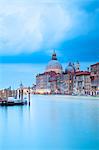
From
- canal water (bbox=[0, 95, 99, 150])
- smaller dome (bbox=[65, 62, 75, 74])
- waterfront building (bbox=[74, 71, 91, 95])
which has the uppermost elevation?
smaller dome (bbox=[65, 62, 75, 74])

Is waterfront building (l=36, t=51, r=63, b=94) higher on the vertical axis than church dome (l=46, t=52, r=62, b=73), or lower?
lower

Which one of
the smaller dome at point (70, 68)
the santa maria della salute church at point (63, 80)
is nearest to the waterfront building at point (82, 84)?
the santa maria della salute church at point (63, 80)

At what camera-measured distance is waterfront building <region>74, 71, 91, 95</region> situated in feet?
Result: 13.7

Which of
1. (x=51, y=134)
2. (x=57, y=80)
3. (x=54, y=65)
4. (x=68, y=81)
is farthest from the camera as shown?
(x=68, y=81)

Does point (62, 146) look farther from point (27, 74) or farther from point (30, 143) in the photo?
point (27, 74)

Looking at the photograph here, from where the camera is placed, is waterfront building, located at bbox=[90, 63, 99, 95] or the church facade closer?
the church facade

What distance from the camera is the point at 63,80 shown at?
166 inches

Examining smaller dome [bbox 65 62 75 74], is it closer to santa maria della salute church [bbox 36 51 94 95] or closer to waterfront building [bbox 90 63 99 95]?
santa maria della salute church [bbox 36 51 94 95]

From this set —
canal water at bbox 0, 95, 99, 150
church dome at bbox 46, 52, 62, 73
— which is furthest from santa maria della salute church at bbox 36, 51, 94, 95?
canal water at bbox 0, 95, 99, 150

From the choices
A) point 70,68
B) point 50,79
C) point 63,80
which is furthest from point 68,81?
point 70,68

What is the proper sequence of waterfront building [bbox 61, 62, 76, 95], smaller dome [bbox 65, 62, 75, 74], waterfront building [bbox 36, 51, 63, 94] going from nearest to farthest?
smaller dome [bbox 65, 62, 75, 74], waterfront building [bbox 36, 51, 63, 94], waterfront building [bbox 61, 62, 76, 95]

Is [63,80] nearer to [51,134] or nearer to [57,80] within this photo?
[57,80]

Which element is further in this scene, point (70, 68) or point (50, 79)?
point (50, 79)

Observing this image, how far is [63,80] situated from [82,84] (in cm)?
24
